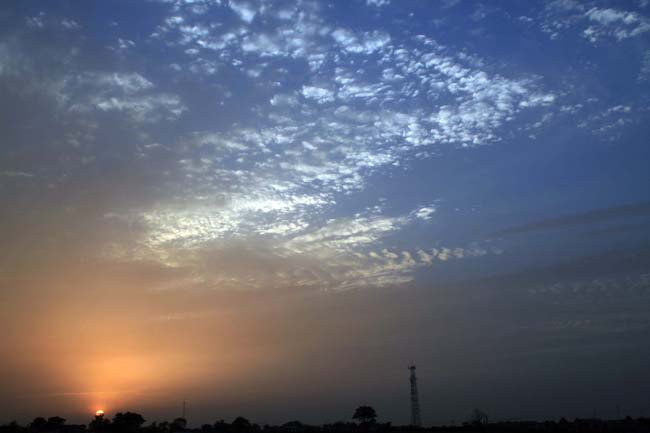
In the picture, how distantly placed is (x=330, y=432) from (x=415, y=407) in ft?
77.3

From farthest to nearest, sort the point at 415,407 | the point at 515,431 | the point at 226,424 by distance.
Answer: the point at 226,424 → the point at 415,407 → the point at 515,431

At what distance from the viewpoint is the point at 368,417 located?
192 metres

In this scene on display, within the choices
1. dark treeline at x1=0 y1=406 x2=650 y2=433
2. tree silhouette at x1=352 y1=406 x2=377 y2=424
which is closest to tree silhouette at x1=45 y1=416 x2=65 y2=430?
dark treeline at x1=0 y1=406 x2=650 y2=433

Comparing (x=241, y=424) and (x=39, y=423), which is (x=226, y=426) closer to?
(x=241, y=424)

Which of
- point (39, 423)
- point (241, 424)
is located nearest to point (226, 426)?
point (241, 424)

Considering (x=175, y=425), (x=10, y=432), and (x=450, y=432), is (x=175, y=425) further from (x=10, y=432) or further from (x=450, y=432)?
(x=450, y=432)

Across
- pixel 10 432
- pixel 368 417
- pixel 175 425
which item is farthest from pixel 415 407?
pixel 10 432

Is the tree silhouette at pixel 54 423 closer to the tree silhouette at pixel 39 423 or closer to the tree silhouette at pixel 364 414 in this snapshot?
the tree silhouette at pixel 39 423

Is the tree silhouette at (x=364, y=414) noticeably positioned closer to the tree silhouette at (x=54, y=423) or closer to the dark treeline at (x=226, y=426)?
the dark treeline at (x=226, y=426)

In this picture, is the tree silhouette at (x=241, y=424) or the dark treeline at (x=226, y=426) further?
the tree silhouette at (x=241, y=424)

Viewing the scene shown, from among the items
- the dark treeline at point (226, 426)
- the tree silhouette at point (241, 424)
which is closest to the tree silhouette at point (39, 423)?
the dark treeline at point (226, 426)

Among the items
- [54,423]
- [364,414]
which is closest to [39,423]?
[54,423]

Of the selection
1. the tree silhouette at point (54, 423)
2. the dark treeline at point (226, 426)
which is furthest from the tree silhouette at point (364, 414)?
the tree silhouette at point (54, 423)

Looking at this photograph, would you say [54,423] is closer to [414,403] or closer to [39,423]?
[39,423]
